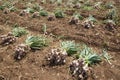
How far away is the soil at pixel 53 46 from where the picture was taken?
19.2 ft

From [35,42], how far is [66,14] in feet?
13.4

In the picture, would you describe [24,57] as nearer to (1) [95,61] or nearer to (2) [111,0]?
(1) [95,61]

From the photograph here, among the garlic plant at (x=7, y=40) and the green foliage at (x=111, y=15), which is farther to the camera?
the green foliage at (x=111, y=15)

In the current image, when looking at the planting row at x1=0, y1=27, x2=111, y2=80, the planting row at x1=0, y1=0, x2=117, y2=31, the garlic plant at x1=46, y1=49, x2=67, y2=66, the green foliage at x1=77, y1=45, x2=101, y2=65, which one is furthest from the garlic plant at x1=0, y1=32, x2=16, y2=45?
the planting row at x1=0, y1=0, x2=117, y2=31

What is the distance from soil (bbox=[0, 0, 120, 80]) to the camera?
19.2 feet

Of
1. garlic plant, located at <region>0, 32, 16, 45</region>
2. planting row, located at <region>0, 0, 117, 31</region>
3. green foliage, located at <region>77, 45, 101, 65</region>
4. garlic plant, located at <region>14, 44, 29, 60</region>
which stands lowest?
planting row, located at <region>0, 0, 117, 31</region>

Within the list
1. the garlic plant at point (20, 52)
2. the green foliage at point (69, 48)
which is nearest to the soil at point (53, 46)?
the garlic plant at point (20, 52)

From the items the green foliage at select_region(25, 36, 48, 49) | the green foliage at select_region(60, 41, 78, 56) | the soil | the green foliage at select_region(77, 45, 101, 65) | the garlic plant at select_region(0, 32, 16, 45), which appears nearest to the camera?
the soil

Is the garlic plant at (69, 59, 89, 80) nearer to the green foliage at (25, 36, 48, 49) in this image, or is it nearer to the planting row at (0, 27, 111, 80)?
the planting row at (0, 27, 111, 80)

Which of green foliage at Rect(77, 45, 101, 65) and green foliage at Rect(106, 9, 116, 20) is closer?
green foliage at Rect(77, 45, 101, 65)

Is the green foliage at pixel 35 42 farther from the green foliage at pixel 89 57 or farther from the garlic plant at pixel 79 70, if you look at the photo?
the garlic plant at pixel 79 70

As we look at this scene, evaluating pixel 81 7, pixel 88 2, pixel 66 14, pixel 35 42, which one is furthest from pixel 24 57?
pixel 88 2

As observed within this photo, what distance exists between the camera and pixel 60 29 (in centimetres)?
895

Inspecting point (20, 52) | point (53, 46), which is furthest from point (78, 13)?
→ point (20, 52)
